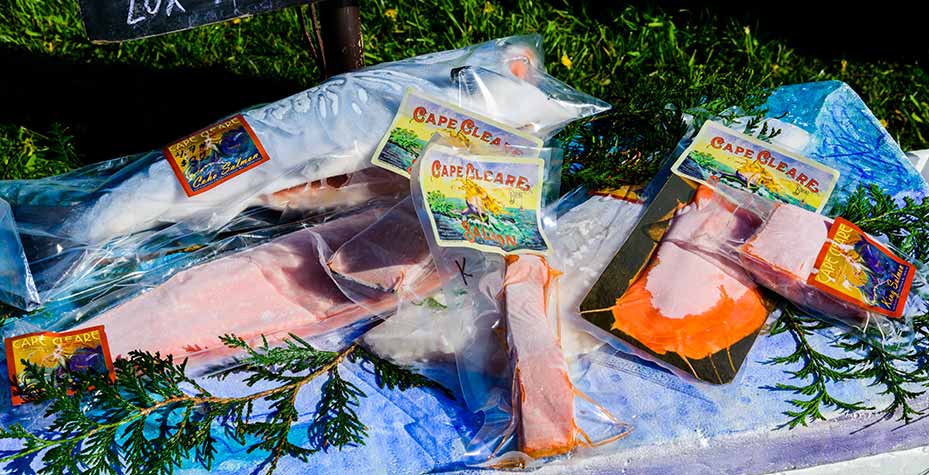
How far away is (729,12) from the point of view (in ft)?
12.2

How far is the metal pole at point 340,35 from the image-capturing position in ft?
7.84

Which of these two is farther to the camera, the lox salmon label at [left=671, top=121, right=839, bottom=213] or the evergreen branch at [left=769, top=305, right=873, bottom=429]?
the lox salmon label at [left=671, top=121, right=839, bottom=213]

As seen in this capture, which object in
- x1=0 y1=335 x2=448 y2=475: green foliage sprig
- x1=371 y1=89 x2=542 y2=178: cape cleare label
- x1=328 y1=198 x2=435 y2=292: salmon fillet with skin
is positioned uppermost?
x1=371 y1=89 x2=542 y2=178: cape cleare label

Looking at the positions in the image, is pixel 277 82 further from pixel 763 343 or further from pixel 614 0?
pixel 763 343

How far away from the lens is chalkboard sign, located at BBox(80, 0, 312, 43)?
193 cm

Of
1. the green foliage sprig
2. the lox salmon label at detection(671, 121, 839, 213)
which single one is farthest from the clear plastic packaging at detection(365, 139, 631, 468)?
the lox salmon label at detection(671, 121, 839, 213)

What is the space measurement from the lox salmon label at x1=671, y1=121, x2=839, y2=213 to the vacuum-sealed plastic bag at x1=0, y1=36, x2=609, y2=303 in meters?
0.36

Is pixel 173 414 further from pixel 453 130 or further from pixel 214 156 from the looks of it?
pixel 453 130

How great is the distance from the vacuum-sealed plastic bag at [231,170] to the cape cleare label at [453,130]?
0.03m

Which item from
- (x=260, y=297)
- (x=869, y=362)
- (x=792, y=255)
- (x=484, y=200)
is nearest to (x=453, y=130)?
(x=484, y=200)

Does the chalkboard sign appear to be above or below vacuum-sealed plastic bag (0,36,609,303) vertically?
above

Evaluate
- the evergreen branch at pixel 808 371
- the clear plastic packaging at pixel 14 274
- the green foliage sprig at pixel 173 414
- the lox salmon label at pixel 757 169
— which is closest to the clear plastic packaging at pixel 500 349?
the green foliage sprig at pixel 173 414

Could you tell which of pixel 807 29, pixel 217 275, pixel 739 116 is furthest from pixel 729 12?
pixel 217 275

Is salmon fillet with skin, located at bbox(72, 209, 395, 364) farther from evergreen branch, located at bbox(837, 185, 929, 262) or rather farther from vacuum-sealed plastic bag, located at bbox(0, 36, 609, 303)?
evergreen branch, located at bbox(837, 185, 929, 262)
